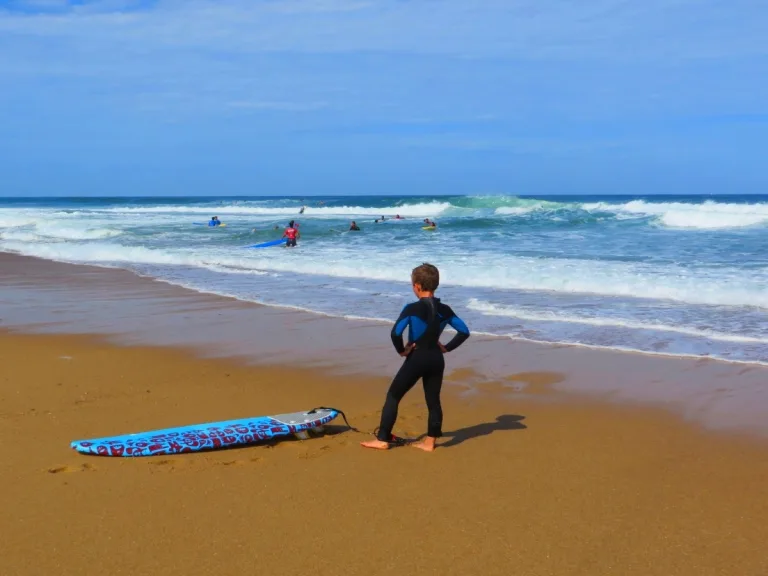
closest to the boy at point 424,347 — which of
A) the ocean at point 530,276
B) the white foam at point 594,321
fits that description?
the ocean at point 530,276

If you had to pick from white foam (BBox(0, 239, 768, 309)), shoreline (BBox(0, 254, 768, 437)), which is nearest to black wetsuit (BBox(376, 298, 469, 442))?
shoreline (BBox(0, 254, 768, 437))

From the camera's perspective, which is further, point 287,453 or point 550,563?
point 287,453

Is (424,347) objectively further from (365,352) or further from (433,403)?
(365,352)

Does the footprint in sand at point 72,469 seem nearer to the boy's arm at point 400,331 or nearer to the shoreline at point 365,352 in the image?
the boy's arm at point 400,331

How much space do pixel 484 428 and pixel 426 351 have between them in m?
0.96

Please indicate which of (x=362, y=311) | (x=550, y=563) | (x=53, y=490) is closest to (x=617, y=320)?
(x=362, y=311)

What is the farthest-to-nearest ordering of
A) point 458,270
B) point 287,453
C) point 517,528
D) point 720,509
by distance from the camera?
point 458,270 < point 287,453 < point 720,509 < point 517,528

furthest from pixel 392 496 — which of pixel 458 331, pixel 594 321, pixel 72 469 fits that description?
pixel 594 321

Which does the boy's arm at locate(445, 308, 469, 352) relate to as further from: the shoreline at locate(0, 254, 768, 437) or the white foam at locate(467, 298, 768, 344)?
the white foam at locate(467, 298, 768, 344)

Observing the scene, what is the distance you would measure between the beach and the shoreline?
0.20 ft

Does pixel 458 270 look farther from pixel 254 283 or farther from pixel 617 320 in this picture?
pixel 617 320

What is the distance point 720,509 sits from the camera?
12.7ft

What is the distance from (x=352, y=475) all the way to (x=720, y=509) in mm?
1980

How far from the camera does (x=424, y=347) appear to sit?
15.7 ft
